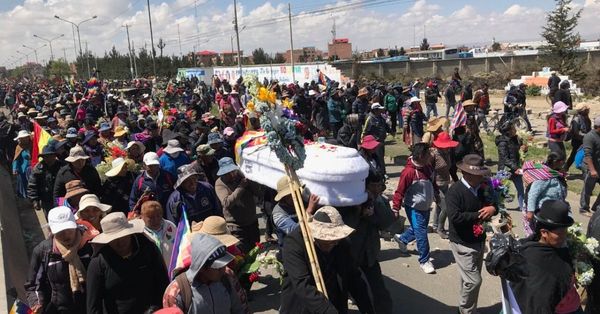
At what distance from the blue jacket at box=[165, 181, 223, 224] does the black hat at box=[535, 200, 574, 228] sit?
3.27 meters

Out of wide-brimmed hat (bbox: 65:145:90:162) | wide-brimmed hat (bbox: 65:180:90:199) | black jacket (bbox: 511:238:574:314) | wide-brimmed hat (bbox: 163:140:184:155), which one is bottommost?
black jacket (bbox: 511:238:574:314)

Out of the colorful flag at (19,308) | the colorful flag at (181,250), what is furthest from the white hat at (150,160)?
the colorful flag at (19,308)

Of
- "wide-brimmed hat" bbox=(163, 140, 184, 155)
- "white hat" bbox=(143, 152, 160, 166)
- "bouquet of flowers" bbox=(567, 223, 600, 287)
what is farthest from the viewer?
"wide-brimmed hat" bbox=(163, 140, 184, 155)

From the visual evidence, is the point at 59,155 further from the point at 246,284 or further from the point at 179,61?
the point at 179,61

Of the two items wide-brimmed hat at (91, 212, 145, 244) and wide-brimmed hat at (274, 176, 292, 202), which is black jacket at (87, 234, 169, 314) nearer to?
wide-brimmed hat at (91, 212, 145, 244)

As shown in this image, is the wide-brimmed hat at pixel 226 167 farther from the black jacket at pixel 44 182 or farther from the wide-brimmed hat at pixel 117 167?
the black jacket at pixel 44 182

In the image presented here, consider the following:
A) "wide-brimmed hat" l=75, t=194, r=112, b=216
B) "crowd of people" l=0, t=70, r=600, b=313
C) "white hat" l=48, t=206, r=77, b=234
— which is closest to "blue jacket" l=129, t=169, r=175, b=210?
"crowd of people" l=0, t=70, r=600, b=313

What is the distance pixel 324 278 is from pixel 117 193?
359 cm

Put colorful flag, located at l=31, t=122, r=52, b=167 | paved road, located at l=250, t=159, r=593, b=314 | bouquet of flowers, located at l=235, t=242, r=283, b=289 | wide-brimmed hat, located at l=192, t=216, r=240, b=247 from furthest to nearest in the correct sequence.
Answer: colorful flag, located at l=31, t=122, r=52, b=167, paved road, located at l=250, t=159, r=593, b=314, bouquet of flowers, located at l=235, t=242, r=283, b=289, wide-brimmed hat, located at l=192, t=216, r=240, b=247

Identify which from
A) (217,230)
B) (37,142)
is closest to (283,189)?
(217,230)

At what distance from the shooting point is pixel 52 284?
3822mm

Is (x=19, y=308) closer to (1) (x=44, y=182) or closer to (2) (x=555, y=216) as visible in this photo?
(1) (x=44, y=182)

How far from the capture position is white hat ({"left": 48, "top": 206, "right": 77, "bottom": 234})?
377 cm

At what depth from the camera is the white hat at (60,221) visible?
3.77 m
